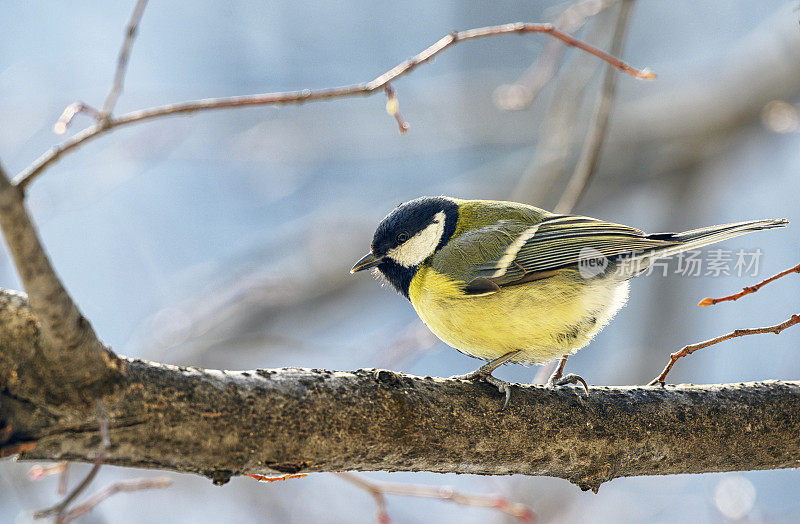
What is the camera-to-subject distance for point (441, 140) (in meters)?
6.02

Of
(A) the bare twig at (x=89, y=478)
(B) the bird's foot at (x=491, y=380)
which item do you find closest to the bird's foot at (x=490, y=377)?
(B) the bird's foot at (x=491, y=380)

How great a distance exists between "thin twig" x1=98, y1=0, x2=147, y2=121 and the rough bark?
39cm

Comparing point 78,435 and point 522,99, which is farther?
point 522,99

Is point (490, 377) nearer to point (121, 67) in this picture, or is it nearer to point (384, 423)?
point (384, 423)

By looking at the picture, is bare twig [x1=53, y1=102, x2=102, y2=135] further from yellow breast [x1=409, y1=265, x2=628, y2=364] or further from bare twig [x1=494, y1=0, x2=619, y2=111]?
bare twig [x1=494, y1=0, x2=619, y2=111]

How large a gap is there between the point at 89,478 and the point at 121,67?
0.77 meters

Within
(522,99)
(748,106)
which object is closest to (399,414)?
(522,99)

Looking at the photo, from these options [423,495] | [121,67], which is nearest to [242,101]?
[121,67]

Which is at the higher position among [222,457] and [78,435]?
[78,435]

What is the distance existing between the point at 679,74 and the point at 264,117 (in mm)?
3388

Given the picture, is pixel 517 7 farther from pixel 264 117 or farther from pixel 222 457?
pixel 222 457

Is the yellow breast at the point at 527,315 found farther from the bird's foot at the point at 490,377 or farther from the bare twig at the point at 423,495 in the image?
the bare twig at the point at 423,495

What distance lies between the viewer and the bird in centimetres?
238

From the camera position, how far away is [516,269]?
2.52m
